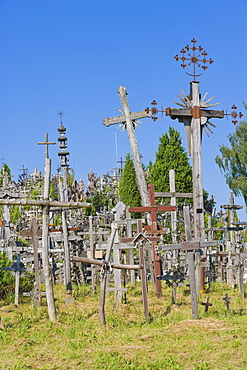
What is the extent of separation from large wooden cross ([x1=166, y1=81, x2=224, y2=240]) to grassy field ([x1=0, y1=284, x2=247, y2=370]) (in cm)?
328

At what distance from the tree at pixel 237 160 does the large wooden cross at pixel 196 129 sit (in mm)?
23460

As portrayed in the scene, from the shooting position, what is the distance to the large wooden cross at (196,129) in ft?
60.1

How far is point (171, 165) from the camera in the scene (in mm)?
39312

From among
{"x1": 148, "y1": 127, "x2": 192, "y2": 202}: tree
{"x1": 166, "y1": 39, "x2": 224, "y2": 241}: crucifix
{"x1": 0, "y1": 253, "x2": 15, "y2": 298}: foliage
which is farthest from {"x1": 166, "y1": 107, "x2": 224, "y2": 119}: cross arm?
{"x1": 148, "y1": 127, "x2": 192, "y2": 202}: tree

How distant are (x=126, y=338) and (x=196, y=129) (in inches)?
338

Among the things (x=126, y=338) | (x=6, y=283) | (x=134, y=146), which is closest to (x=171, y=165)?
(x=134, y=146)

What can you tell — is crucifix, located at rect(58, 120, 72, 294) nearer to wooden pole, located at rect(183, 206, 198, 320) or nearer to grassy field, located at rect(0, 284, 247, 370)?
grassy field, located at rect(0, 284, 247, 370)

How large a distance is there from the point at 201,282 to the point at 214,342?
7.21 meters

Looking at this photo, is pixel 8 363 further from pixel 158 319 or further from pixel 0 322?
pixel 158 319

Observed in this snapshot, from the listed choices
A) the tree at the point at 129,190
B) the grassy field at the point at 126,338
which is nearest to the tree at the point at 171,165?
the tree at the point at 129,190

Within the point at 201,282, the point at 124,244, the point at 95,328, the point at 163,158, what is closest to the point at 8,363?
the point at 95,328

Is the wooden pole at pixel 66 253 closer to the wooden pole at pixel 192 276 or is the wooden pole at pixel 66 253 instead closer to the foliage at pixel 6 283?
the foliage at pixel 6 283

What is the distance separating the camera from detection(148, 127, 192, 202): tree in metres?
38.7

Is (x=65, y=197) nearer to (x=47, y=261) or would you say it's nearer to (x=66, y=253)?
(x=66, y=253)
